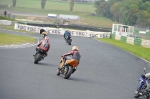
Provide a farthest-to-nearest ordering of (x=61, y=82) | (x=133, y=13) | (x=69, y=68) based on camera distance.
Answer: (x=133, y=13)
(x=69, y=68)
(x=61, y=82)

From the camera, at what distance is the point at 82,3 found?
134875 millimetres

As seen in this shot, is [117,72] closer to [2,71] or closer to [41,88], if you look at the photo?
[2,71]

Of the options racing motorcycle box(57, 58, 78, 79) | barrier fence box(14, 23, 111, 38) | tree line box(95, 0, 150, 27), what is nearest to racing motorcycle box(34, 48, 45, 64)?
racing motorcycle box(57, 58, 78, 79)

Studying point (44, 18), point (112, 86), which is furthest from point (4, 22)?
point (112, 86)

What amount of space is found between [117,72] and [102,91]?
24.3 feet

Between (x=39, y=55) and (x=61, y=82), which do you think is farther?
(x=39, y=55)

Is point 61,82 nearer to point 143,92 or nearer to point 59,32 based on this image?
point 143,92

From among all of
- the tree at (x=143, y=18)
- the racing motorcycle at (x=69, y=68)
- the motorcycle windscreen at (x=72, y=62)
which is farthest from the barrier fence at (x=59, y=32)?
the motorcycle windscreen at (x=72, y=62)

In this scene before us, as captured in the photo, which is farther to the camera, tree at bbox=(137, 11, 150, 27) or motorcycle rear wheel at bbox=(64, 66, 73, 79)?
tree at bbox=(137, 11, 150, 27)

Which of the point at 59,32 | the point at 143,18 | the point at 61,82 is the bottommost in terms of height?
the point at 59,32

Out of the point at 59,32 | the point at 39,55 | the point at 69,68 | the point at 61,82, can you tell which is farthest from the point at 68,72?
the point at 59,32

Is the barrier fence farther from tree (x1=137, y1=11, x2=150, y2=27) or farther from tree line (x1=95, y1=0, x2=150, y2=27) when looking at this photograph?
tree line (x1=95, y1=0, x2=150, y2=27)

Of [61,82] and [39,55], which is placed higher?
[39,55]

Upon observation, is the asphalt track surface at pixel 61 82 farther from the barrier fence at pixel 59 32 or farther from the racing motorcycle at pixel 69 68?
the barrier fence at pixel 59 32
